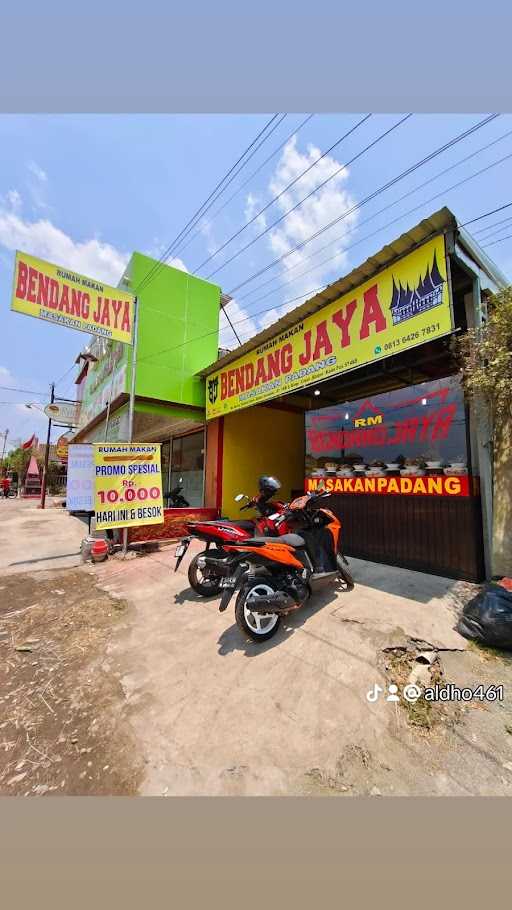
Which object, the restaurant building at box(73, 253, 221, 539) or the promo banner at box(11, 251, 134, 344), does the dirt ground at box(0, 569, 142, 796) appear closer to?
the restaurant building at box(73, 253, 221, 539)

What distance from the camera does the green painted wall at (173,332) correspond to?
9297 millimetres

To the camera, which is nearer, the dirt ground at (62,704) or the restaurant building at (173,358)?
the dirt ground at (62,704)

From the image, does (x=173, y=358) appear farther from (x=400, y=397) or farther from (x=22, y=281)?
(x=400, y=397)

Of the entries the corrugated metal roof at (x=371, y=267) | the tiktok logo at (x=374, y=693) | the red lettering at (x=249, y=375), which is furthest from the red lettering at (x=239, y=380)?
the tiktok logo at (x=374, y=693)

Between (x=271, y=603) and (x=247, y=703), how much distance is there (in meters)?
0.79

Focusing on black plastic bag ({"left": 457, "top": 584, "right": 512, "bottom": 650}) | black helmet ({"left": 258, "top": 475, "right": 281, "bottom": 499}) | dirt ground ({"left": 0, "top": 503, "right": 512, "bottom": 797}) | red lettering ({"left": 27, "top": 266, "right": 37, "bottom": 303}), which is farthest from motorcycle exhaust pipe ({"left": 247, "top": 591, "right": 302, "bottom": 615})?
red lettering ({"left": 27, "top": 266, "right": 37, "bottom": 303})

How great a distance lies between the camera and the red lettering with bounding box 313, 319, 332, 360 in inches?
230

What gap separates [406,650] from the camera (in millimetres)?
3053

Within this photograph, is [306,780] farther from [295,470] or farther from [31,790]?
[295,470]

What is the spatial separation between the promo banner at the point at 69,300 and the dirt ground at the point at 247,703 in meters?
5.43

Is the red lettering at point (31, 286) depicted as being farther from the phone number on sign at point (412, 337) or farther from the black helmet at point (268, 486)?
the phone number on sign at point (412, 337)

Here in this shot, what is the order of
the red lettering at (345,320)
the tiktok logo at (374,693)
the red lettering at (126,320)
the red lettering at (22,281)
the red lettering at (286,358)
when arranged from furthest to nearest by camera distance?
1. the red lettering at (126,320)
2. the red lettering at (286,358)
3. the red lettering at (22,281)
4. the red lettering at (345,320)
5. the tiktok logo at (374,693)

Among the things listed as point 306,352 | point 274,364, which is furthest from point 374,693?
point 274,364

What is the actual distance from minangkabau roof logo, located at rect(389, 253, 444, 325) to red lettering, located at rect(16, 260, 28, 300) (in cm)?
668
